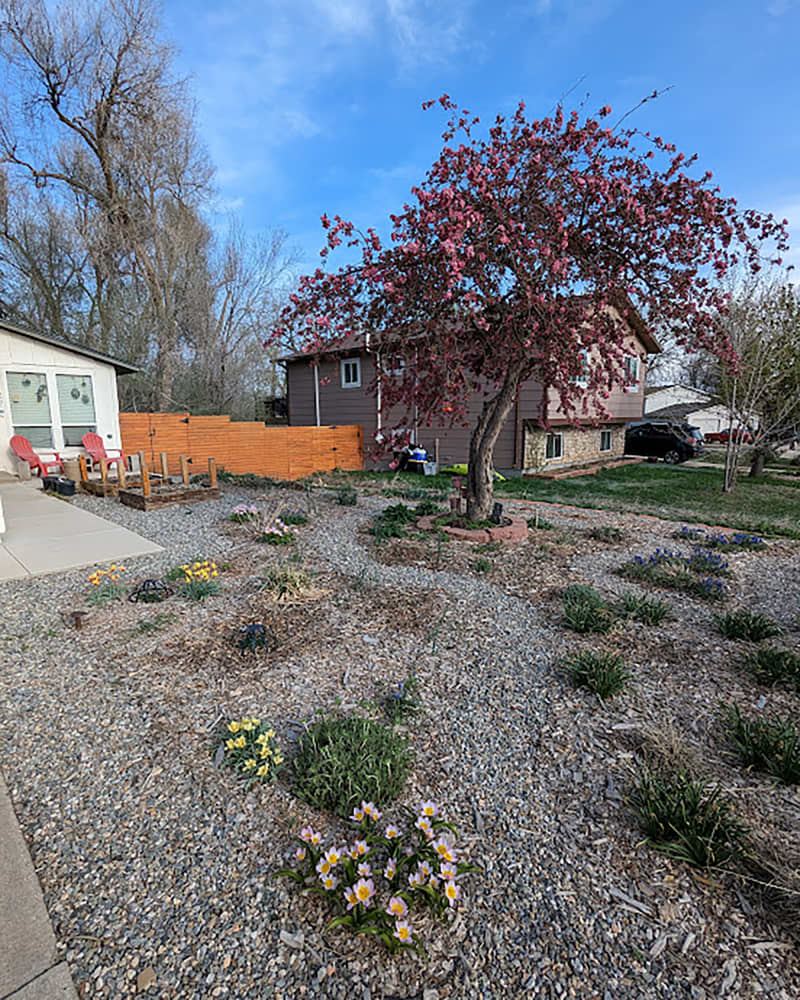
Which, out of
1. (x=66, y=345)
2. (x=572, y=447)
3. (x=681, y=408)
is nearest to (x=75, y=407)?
(x=66, y=345)

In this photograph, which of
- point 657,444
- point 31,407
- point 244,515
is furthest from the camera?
point 657,444

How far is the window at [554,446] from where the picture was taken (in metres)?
14.0

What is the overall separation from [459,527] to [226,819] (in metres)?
4.45

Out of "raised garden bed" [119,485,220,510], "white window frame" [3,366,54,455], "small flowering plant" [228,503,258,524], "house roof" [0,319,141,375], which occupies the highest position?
"house roof" [0,319,141,375]

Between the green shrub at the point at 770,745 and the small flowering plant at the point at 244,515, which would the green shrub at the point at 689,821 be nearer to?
the green shrub at the point at 770,745

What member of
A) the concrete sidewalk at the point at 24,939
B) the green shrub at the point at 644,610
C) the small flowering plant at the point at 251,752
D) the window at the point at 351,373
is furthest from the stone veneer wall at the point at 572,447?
the concrete sidewalk at the point at 24,939

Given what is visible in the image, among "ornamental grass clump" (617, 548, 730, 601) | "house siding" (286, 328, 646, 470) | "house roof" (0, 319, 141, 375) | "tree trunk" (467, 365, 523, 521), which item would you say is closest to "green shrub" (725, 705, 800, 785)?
"ornamental grass clump" (617, 548, 730, 601)

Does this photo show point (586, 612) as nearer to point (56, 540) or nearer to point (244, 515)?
point (244, 515)

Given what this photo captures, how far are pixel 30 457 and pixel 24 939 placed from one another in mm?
10273

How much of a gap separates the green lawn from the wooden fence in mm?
1404

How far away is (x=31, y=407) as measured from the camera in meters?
9.71

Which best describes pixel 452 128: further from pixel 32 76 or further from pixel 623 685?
pixel 32 76

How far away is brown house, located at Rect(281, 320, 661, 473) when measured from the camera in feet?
42.7

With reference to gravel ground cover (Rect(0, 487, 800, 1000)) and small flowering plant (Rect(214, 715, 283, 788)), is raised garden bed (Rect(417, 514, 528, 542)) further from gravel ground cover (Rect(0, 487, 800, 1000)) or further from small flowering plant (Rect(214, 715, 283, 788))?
small flowering plant (Rect(214, 715, 283, 788))
